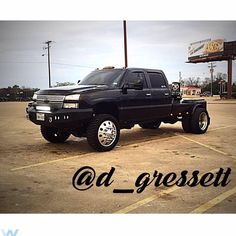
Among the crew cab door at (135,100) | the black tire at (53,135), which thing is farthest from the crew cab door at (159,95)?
the black tire at (53,135)

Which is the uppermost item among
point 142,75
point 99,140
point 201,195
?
point 142,75

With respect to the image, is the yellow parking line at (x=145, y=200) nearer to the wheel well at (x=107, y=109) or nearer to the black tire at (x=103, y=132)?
the black tire at (x=103, y=132)

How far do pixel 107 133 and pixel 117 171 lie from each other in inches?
57.8

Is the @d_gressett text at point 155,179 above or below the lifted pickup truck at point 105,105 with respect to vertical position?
below

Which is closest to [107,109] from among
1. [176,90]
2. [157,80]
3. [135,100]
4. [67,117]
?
[135,100]

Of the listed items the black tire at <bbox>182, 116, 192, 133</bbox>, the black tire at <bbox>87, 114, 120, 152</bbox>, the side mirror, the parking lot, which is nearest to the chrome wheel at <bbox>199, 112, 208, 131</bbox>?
the black tire at <bbox>182, 116, 192, 133</bbox>

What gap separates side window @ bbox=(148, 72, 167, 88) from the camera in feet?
24.8

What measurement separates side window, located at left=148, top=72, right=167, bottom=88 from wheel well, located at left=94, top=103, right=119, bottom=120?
1596 mm

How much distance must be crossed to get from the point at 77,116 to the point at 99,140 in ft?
2.24

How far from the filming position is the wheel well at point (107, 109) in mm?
6078

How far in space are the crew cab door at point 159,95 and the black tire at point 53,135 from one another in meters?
2.29
